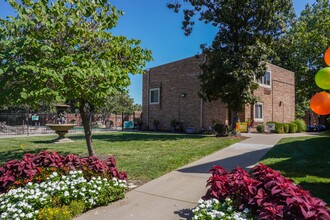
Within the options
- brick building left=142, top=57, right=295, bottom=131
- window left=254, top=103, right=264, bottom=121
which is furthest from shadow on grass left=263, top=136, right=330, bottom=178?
window left=254, top=103, right=264, bottom=121

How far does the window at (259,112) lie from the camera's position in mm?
22672

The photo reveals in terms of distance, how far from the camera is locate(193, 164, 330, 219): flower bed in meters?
2.79

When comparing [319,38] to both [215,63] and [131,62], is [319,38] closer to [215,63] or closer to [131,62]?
[215,63]

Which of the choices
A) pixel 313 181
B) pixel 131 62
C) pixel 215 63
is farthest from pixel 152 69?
pixel 313 181

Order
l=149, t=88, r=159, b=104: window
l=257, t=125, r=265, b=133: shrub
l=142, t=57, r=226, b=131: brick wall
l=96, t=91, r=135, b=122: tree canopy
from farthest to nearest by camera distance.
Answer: l=96, t=91, r=135, b=122: tree canopy
l=149, t=88, r=159, b=104: window
l=142, t=57, r=226, b=131: brick wall
l=257, t=125, r=265, b=133: shrub

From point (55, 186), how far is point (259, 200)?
10.3ft

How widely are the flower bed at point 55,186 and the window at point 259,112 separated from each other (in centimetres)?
1967

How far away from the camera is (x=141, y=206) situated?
4.38 meters

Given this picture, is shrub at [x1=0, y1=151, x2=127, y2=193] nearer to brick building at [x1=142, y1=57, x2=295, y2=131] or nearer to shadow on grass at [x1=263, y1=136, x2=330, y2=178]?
shadow on grass at [x1=263, y1=136, x2=330, y2=178]

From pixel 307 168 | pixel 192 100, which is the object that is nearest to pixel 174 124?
pixel 192 100

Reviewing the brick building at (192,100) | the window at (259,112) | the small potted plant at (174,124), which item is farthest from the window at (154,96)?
the window at (259,112)

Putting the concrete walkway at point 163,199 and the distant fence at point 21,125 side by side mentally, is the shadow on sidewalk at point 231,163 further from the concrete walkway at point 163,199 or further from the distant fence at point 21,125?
the distant fence at point 21,125

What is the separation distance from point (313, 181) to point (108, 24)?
20.2ft

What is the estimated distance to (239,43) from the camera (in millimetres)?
16453
